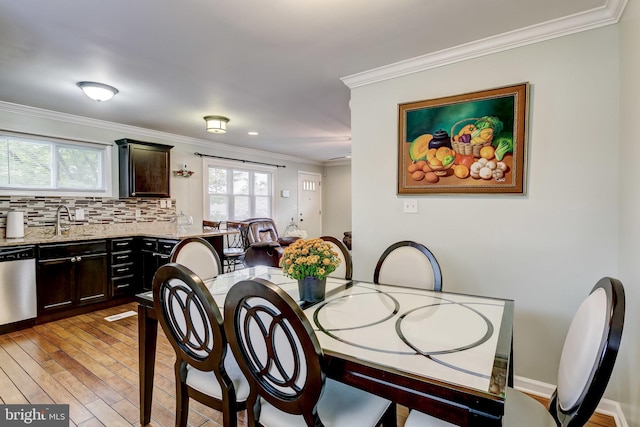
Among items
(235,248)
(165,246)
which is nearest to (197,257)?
(165,246)

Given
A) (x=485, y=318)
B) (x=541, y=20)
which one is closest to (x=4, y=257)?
(x=485, y=318)

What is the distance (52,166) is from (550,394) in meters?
5.33

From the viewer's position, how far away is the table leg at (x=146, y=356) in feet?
5.75

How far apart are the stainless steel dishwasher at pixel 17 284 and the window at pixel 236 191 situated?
2.65m

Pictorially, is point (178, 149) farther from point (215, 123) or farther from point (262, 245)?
point (262, 245)

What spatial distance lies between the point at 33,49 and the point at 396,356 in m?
2.97

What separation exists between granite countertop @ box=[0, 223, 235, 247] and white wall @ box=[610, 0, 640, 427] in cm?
372

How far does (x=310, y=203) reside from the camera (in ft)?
26.5

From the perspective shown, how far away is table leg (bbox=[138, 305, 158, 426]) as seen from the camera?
1.75 metres

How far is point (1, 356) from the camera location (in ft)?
8.61

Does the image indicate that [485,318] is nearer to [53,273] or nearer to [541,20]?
[541,20]

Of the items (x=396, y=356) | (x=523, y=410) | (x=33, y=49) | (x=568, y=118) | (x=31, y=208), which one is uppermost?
(x=33, y=49)

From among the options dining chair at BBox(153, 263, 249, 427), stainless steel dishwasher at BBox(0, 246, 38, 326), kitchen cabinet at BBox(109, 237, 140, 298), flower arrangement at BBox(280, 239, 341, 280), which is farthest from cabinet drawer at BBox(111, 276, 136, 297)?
flower arrangement at BBox(280, 239, 341, 280)

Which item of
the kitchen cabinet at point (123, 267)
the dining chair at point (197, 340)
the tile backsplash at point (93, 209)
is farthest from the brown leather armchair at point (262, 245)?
the dining chair at point (197, 340)
